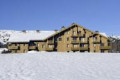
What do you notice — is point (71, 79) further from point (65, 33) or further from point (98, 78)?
point (65, 33)

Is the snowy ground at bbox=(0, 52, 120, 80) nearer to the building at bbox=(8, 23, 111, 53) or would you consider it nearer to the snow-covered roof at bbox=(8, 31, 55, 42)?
the building at bbox=(8, 23, 111, 53)

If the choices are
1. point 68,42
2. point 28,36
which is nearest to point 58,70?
point 68,42

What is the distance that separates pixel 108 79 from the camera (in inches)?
570

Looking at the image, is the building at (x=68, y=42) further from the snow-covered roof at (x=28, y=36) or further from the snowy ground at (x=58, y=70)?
the snowy ground at (x=58, y=70)

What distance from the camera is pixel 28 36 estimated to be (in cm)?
7494

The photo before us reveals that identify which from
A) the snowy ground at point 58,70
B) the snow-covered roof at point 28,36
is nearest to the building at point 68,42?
the snow-covered roof at point 28,36

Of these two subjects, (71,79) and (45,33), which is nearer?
(71,79)

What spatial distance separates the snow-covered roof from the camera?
73750mm

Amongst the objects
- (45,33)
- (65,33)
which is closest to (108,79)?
(65,33)

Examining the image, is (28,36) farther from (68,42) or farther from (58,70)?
(58,70)

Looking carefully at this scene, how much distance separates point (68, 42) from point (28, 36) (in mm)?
11243

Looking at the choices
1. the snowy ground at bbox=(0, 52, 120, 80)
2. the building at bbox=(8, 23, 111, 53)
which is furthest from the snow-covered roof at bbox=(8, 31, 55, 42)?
the snowy ground at bbox=(0, 52, 120, 80)

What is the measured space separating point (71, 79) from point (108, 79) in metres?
1.99

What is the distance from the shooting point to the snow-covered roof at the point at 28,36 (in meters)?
73.8
